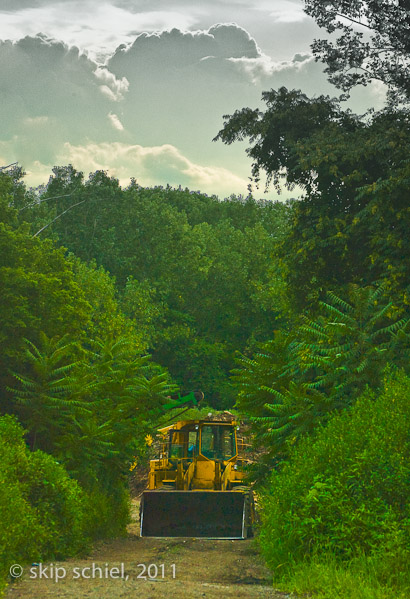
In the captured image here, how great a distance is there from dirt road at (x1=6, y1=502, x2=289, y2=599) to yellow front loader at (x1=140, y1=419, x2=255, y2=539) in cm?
48

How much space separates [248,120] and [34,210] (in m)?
36.3

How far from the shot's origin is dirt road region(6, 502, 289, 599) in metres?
11.0

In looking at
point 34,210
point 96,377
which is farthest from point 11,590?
point 34,210

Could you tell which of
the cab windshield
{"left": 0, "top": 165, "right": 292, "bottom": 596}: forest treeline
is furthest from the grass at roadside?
the cab windshield

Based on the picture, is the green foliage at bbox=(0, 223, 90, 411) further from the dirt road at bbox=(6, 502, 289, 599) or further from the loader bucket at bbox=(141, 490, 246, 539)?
the dirt road at bbox=(6, 502, 289, 599)

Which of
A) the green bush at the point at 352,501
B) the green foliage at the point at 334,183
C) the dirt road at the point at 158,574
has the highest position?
the green foliage at the point at 334,183

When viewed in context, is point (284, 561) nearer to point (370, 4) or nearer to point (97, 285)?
point (370, 4)

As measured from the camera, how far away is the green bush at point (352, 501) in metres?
11.7

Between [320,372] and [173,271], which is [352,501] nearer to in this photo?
[320,372]

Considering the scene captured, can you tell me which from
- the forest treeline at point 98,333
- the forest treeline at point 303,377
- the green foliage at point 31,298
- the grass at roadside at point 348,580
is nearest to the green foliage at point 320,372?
the forest treeline at point 303,377

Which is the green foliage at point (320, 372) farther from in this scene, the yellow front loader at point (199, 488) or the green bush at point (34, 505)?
the green bush at point (34, 505)

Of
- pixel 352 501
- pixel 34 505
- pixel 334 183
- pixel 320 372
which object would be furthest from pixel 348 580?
pixel 334 183

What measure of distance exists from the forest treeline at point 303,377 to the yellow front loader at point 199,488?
44.9 inches

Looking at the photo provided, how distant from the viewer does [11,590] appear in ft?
37.3
